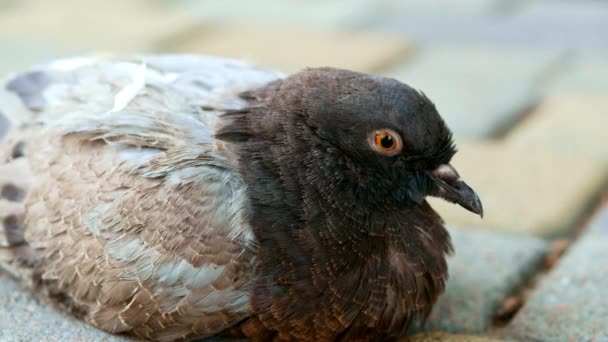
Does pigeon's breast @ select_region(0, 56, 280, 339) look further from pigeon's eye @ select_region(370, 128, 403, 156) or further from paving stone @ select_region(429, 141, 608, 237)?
paving stone @ select_region(429, 141, 608, 237)

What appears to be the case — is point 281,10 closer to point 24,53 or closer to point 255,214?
point 24,53

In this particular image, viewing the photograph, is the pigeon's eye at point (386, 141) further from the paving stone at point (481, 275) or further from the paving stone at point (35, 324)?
the paving stone at point (35, 324)

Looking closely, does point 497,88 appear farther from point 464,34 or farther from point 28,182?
point 28,182

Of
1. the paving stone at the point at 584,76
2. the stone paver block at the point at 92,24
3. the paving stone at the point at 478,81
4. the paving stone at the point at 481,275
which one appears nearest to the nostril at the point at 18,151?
the paving stone at the point at 481,275

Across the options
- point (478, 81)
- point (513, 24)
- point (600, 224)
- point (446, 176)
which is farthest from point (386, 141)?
point (513, 24)

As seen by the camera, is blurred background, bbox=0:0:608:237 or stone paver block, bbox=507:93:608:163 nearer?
blurred background, bbox=0:0:608:237

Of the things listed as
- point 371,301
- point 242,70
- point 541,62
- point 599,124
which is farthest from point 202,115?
point 541,62

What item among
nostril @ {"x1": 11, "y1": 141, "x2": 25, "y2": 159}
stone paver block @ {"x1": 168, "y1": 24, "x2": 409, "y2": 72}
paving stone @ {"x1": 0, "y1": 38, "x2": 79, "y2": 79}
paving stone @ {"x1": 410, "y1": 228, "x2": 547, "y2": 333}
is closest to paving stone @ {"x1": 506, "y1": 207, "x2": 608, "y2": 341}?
paving stone @ {"x1": 410, "y1": 228, "x2": 547, "y2": 333}
